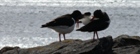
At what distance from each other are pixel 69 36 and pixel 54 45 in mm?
5098

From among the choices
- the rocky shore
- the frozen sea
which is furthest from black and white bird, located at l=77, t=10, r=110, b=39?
the frozen sea

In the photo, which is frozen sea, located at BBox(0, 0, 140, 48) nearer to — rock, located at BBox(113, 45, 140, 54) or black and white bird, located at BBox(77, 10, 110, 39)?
black and white bird, located at BBox(77, 10, 110, 39)

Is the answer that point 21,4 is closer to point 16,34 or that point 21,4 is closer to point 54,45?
point 16,34

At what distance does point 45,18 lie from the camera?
1412 cm

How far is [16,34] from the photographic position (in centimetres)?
1141

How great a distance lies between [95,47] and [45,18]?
29.4 ft

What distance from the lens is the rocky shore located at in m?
5.28

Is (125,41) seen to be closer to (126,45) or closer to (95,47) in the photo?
(126,45)

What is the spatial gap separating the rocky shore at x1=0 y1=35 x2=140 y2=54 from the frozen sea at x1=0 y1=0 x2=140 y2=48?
4.03 m

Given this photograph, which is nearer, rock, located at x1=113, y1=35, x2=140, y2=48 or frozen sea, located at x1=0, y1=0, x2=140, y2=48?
rock, located at x1=113, y1=35, x2=140, y2=48

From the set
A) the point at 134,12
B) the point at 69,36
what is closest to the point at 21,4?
the point at 134,12

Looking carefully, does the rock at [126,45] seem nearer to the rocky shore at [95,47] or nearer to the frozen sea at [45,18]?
the rocky shore at [95,47]

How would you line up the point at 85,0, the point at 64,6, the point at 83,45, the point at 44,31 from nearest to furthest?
1. the point at 83,45
2. the point at 44,31
3. the point at 64,6
4. the point at 85,0

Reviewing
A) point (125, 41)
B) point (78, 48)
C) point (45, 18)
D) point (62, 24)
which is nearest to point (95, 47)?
point (78, 48)
